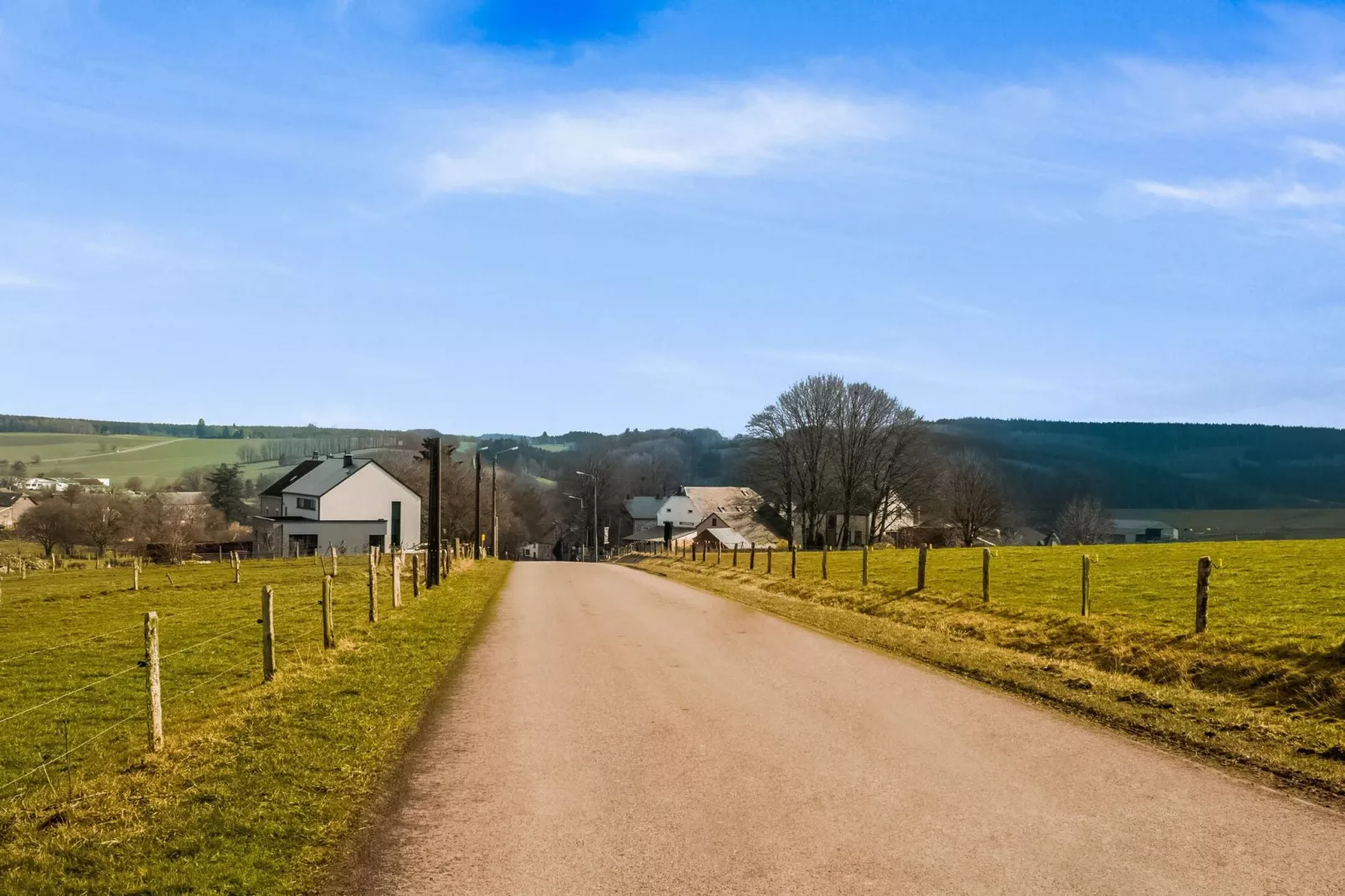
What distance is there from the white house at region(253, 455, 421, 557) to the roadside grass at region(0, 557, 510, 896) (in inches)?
2418

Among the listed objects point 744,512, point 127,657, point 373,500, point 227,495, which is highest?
point 373,500

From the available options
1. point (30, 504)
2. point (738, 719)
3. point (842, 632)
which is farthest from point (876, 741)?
point (30, 504)

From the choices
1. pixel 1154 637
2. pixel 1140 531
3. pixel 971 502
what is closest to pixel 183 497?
pixel 971 502

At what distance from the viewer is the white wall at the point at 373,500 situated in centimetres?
8694

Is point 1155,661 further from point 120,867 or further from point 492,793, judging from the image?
point 120,867

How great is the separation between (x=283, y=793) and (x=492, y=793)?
1.77m

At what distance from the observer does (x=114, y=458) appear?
184 metres

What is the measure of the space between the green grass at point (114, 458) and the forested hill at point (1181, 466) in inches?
4801

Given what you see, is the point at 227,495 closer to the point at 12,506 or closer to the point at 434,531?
the point at 12,506

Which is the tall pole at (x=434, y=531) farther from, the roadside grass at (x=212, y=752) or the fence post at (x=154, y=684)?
the fence post at (x=154, y=684)

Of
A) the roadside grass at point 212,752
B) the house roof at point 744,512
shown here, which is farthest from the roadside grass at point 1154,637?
the house roof at point 744,512

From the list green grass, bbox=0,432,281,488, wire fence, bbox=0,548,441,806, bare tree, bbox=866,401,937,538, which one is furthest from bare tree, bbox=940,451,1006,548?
green grass, bbox=0,432,281,488

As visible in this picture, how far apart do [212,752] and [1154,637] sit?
15.2m

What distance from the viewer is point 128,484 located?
141m
